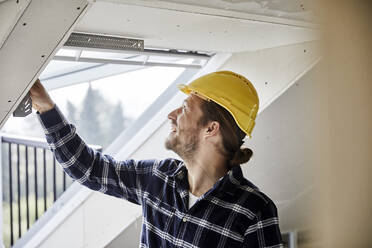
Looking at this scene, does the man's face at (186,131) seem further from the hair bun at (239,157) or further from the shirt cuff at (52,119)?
the shirt cuff at (52,119)

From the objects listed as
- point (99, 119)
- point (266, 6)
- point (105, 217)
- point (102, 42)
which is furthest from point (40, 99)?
point (99, 119)

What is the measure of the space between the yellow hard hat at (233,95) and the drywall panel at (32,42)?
70 centimetres

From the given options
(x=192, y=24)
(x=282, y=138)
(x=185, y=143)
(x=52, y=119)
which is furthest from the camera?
(x=282, y=138)

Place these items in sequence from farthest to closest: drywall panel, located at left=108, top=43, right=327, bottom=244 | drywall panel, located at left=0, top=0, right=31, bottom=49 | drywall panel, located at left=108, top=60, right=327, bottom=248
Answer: drywall panel, located at left=108, top=60, right=327, bottom=248, drywall panel, located at left=108, top=43, right=327, bottom=244, drywall panel, located at left=0, top=0, right=31, bottom=49

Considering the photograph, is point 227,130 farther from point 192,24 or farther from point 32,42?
point 32,42

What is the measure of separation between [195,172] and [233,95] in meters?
0.35

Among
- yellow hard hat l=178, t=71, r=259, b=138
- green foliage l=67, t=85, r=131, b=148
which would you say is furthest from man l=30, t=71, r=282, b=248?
green foliage l=67, t=85, r=131, b=148

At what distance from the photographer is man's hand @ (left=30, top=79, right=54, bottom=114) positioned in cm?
164

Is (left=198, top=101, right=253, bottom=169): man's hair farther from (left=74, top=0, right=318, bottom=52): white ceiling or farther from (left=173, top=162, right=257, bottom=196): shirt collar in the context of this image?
(left=74, top=0, right=318, bottom=52): white ceiling

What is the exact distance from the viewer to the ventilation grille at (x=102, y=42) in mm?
1666

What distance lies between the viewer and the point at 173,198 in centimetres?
178

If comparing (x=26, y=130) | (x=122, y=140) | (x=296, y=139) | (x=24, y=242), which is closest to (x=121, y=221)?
(x=122, y=140)

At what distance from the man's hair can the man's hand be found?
600mm

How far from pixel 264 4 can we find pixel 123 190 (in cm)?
98
